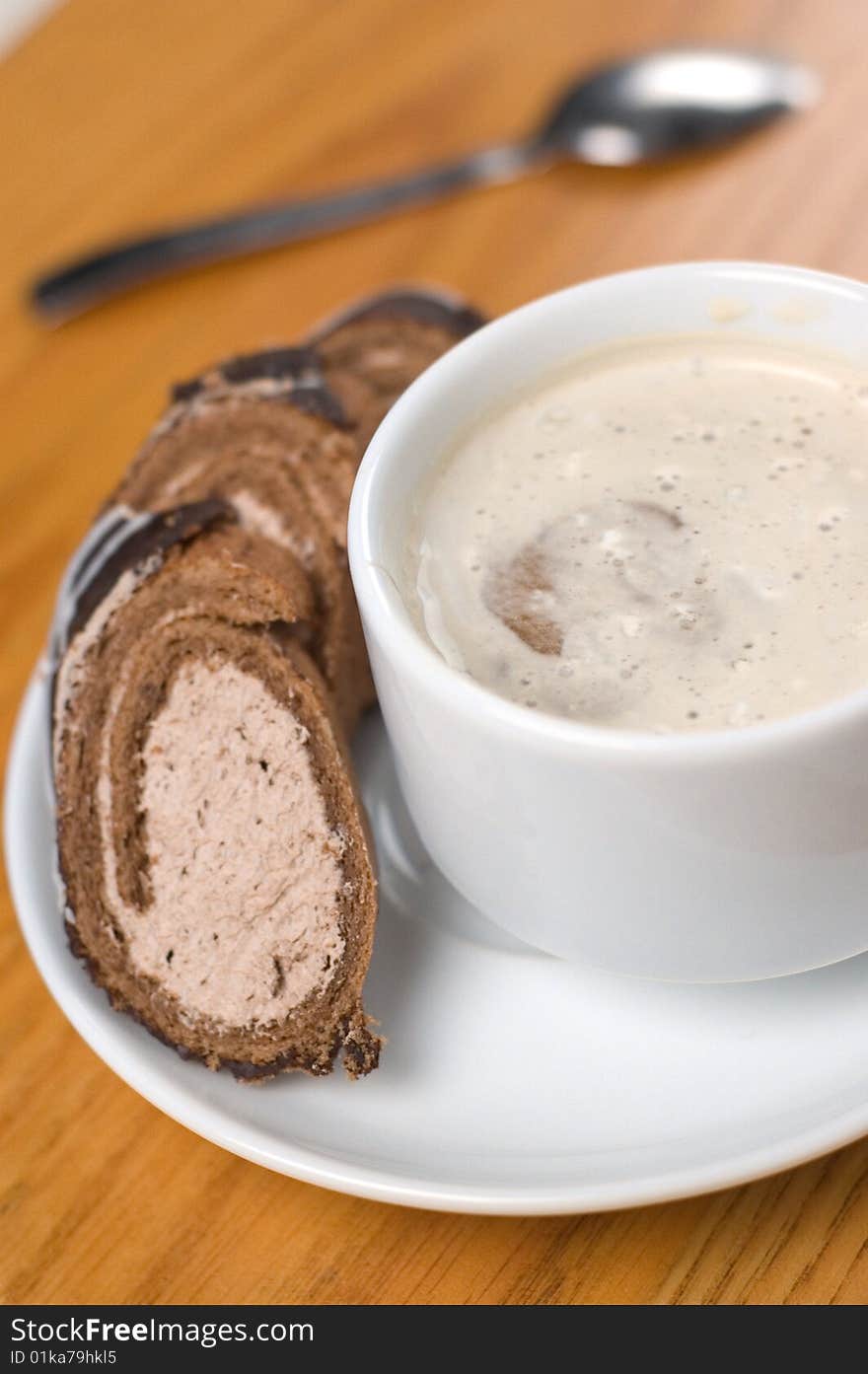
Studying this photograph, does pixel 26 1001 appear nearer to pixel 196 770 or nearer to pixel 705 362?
pixel 196 770

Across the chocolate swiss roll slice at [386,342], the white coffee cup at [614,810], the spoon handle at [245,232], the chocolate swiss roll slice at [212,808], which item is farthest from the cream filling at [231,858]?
the spoon handle at [245,232]

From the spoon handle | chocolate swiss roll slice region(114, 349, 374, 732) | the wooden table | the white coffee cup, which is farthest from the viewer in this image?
the spoon handle

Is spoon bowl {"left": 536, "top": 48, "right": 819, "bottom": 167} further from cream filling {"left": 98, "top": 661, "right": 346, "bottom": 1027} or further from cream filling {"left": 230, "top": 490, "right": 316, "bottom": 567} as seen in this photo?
cream filling {"left": 98, "top": 661, "right": 346, "bottom": 1027}

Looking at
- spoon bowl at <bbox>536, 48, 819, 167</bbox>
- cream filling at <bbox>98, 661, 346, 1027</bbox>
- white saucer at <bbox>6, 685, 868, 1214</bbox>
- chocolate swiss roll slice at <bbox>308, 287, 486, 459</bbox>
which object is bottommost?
white saucer at <bbox>6, 685, 868, 1214</bbox>

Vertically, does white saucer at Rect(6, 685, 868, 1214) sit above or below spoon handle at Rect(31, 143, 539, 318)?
below

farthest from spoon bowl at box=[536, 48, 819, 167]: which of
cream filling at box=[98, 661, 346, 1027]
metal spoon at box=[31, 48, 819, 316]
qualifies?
cream filling at box=[98, 661, 346, 1027]

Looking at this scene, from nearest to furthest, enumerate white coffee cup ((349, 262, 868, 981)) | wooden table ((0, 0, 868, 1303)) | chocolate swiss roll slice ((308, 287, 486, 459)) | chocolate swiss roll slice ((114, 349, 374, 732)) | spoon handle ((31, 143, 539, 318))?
white coffee cup ((349, 262, 868, 981)) < wooden table ((0, 0, 868, 1303)) < chocolate swiss roll slice ((114, 349, 374, 732)) < chocolate swiss roll slice ((308, 287, 486, 459)) < spoon handle ((31, 143, 539, 318))

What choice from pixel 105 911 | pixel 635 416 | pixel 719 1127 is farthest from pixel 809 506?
pixel 105 911
